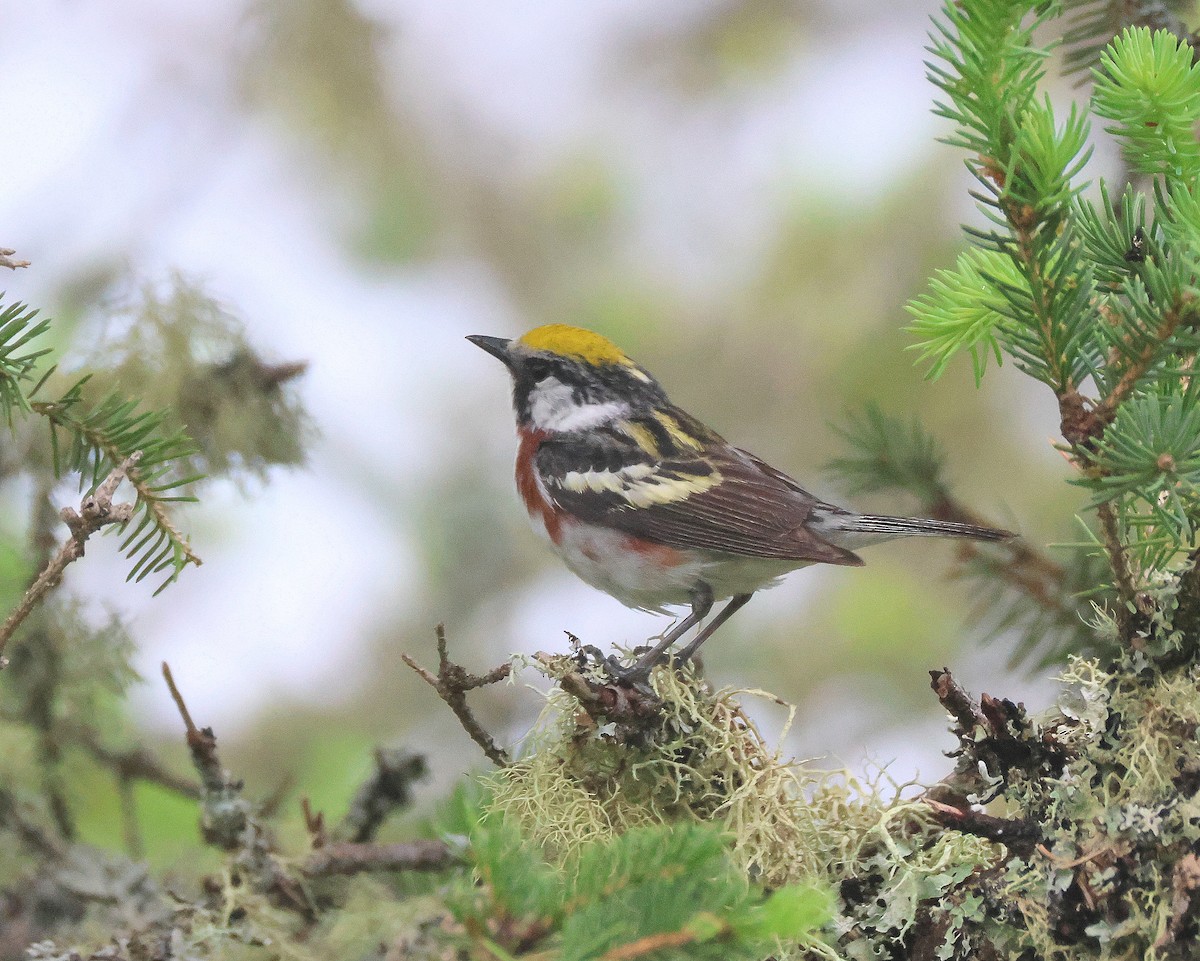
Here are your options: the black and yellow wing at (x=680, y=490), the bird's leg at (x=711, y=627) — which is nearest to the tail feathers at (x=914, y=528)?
the black and yellow wing at (x=680, y=490)

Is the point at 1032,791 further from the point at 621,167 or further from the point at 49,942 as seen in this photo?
the point at 621,167

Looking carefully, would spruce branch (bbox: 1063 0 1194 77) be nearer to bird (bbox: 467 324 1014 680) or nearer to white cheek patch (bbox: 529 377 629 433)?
bird (bbox: 467 324 1014 680)

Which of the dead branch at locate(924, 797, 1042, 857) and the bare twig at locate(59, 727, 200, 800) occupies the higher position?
the bare twig at locate(59, 727, 200, 800)

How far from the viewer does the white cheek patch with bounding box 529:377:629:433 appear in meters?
3.38

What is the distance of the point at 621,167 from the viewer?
219 inches

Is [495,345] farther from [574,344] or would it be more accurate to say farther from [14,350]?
[14,350]

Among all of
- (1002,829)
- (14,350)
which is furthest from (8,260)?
(1002,829)

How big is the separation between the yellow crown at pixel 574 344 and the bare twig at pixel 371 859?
156cm

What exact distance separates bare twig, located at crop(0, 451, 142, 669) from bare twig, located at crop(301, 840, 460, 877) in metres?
0.99

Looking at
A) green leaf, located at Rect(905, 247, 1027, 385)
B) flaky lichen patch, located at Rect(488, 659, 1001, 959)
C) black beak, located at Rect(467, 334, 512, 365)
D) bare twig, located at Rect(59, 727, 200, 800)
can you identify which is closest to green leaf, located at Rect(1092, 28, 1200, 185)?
green leaf, located at Rect(905, 247, 1027, 385)

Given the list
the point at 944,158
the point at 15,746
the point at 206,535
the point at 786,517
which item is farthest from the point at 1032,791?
the point at 944,158

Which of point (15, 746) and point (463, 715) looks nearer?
point (463, 715)

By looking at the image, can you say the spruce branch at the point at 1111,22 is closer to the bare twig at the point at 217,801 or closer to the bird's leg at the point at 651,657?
the bird's leg at the point at 651,657

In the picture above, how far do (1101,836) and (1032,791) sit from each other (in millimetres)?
155
